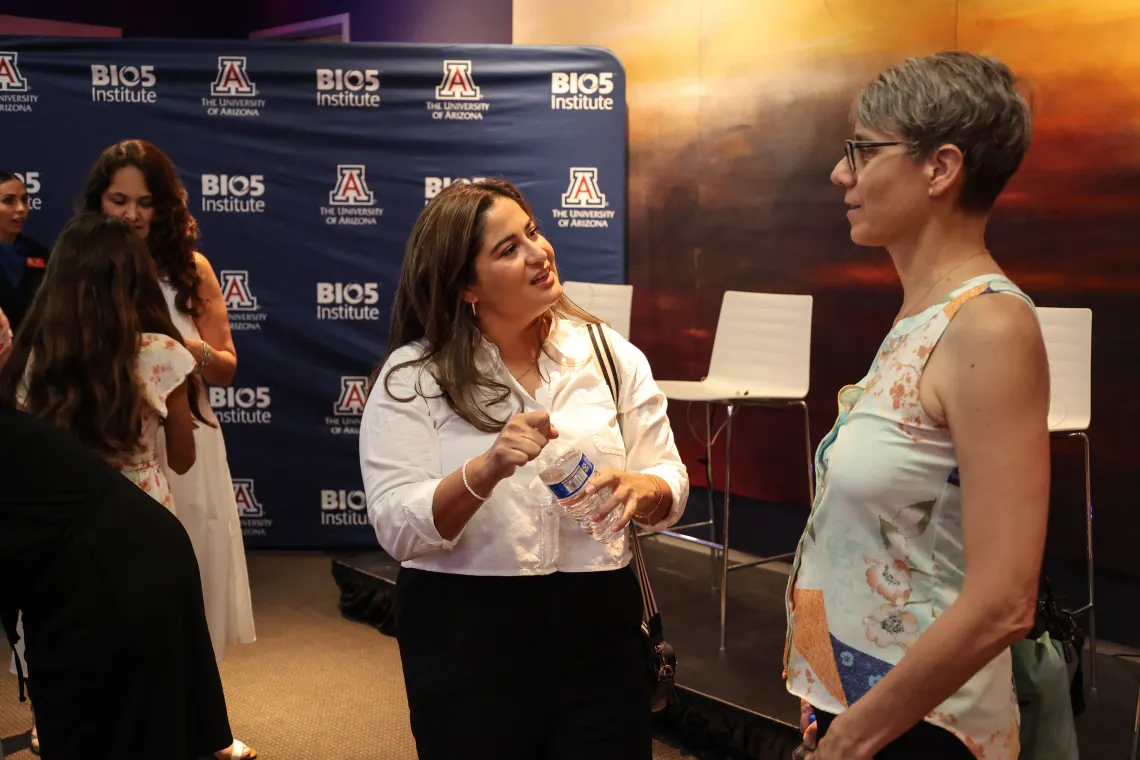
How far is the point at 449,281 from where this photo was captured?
5.91 ft

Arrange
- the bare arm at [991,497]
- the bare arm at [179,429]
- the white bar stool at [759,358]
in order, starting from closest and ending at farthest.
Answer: the bare arm at [991,497] < the bare arm at [179,429] < the white bar stool at [759,358]

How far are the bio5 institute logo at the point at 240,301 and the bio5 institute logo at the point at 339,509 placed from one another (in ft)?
3.11

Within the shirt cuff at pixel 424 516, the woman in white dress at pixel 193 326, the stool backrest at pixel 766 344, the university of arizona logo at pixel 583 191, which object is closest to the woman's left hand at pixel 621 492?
the shirt cuff at pixel 424 516

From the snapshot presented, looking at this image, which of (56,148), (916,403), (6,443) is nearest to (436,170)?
(56,148)

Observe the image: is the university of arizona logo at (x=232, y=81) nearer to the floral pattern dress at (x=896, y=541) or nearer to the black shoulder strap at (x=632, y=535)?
the black shoulder strap at (x=632, y=535)

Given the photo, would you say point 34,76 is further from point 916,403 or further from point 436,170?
point 916,403

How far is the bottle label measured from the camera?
4.89 ft

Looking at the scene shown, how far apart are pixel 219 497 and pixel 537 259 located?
73.3 inches

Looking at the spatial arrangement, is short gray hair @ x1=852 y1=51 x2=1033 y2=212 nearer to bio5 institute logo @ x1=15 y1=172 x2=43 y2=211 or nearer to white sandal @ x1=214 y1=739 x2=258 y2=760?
→ white sandal @ x1=214 y1=739 x2=258 y2=760

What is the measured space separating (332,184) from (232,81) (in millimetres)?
713

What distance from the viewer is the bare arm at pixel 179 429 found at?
2.63 m

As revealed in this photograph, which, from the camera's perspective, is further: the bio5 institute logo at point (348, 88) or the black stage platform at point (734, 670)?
the bio5 institute logo at point (348, 88)

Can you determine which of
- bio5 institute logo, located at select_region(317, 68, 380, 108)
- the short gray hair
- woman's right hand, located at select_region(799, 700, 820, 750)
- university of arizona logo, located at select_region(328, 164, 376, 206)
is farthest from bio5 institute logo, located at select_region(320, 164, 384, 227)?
the short gray hair

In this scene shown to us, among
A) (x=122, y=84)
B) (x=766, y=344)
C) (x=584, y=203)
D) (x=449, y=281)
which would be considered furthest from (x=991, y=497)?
(x=122, y=84)
